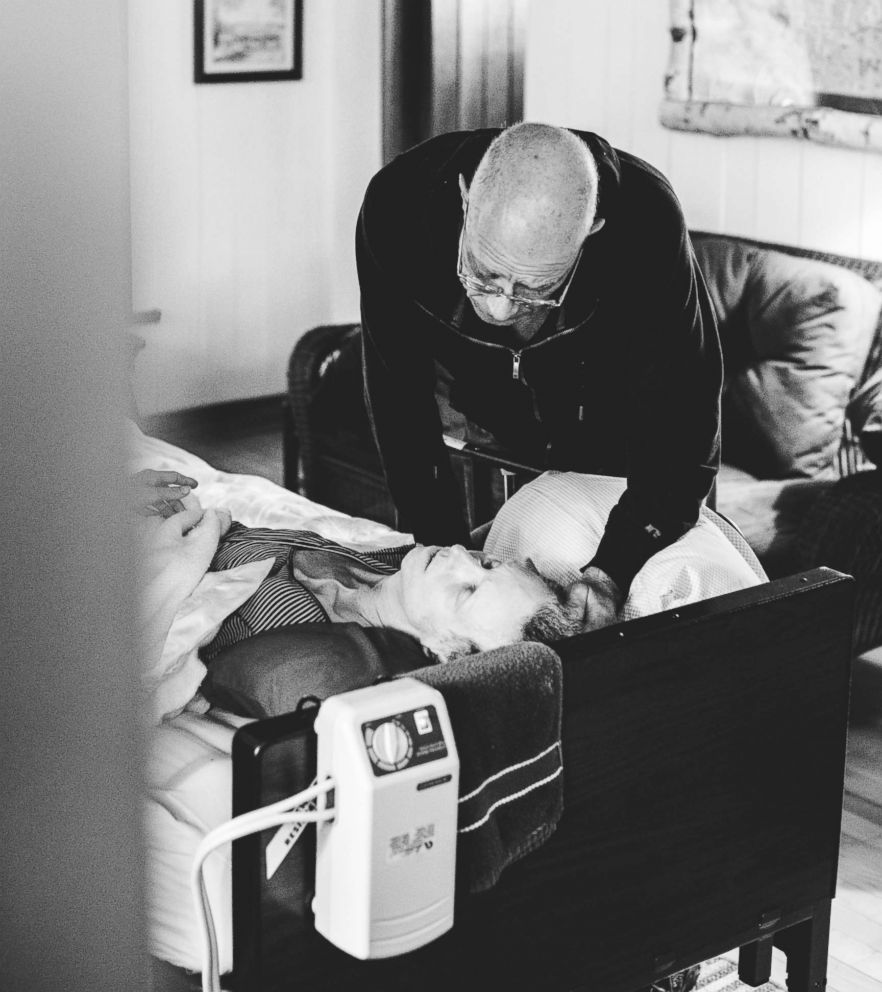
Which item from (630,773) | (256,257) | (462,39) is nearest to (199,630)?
(630,773)

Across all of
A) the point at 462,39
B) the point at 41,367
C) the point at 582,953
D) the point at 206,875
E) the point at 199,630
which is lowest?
the point at 582,953

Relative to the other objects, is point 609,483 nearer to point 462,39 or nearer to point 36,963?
point 36,963

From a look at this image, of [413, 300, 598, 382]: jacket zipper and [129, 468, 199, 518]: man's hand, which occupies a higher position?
[413, 300, 598, 382]: jacket zipper

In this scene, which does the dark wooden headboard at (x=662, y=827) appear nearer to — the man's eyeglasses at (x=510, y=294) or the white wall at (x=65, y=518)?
the man's eyeglasses at (x=510, y=294)

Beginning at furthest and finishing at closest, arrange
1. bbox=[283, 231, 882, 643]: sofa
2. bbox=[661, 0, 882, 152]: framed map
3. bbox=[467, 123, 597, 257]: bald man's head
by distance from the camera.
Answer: bbox=[661, 0, 882, 152]: framed map → bbox=[283, 231, 882, 643]: sofa → bbox=[467, 123, 597, 257]: bald man's head

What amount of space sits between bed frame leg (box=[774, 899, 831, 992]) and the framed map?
2291 millimetres

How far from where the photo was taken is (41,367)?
1.04 ft

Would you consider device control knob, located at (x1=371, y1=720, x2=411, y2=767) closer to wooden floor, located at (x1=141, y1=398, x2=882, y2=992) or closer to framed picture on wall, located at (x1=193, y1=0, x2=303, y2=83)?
wooden floor, located at (x1=141, y1=398, x2=882, y2=992)

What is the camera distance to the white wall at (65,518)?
1.00 feet

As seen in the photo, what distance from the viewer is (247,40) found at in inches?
181

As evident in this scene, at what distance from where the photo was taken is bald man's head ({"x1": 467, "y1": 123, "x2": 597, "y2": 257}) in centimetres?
145

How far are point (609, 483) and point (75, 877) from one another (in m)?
1.62

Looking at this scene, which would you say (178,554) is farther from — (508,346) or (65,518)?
(65,518)

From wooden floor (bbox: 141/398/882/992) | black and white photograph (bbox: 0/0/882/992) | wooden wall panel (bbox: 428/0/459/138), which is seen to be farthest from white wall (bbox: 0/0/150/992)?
wooden wall panel (bbox: 428/0/459/138)
